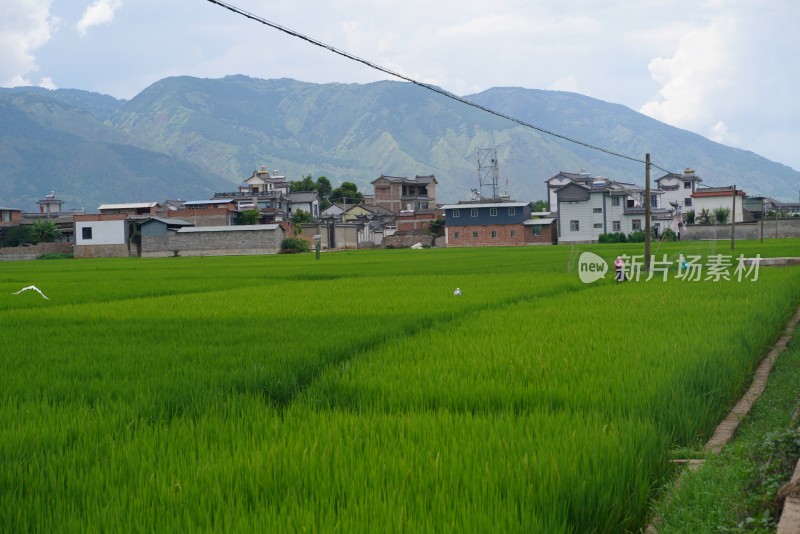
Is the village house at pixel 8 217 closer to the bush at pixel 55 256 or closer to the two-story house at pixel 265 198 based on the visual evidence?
the bush at pixel 55 256

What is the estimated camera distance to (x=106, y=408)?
15.4ft

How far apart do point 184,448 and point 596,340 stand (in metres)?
4.86

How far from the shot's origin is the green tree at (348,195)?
92062 millimetres

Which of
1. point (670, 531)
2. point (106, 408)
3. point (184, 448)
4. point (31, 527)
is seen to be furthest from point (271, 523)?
point (106, 408)

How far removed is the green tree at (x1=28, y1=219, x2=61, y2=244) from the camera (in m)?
64.4

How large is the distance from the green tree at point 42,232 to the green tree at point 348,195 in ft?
114

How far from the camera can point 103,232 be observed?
61.1 meters

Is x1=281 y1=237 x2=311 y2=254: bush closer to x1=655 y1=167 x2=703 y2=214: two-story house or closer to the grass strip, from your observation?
x1=655 y1=167 x2=703 y2=214: two-story house

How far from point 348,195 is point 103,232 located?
3654 cm

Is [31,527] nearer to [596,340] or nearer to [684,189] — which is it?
[596,340]

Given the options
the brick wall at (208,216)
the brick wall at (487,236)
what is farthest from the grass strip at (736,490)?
the brick wall at (208,216)

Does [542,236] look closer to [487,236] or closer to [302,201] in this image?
[487,236]

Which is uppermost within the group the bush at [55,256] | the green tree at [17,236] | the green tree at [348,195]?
the green tree at [348,195]

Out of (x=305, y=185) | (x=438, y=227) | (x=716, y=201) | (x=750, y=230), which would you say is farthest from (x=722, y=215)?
(x=305, y=185)
